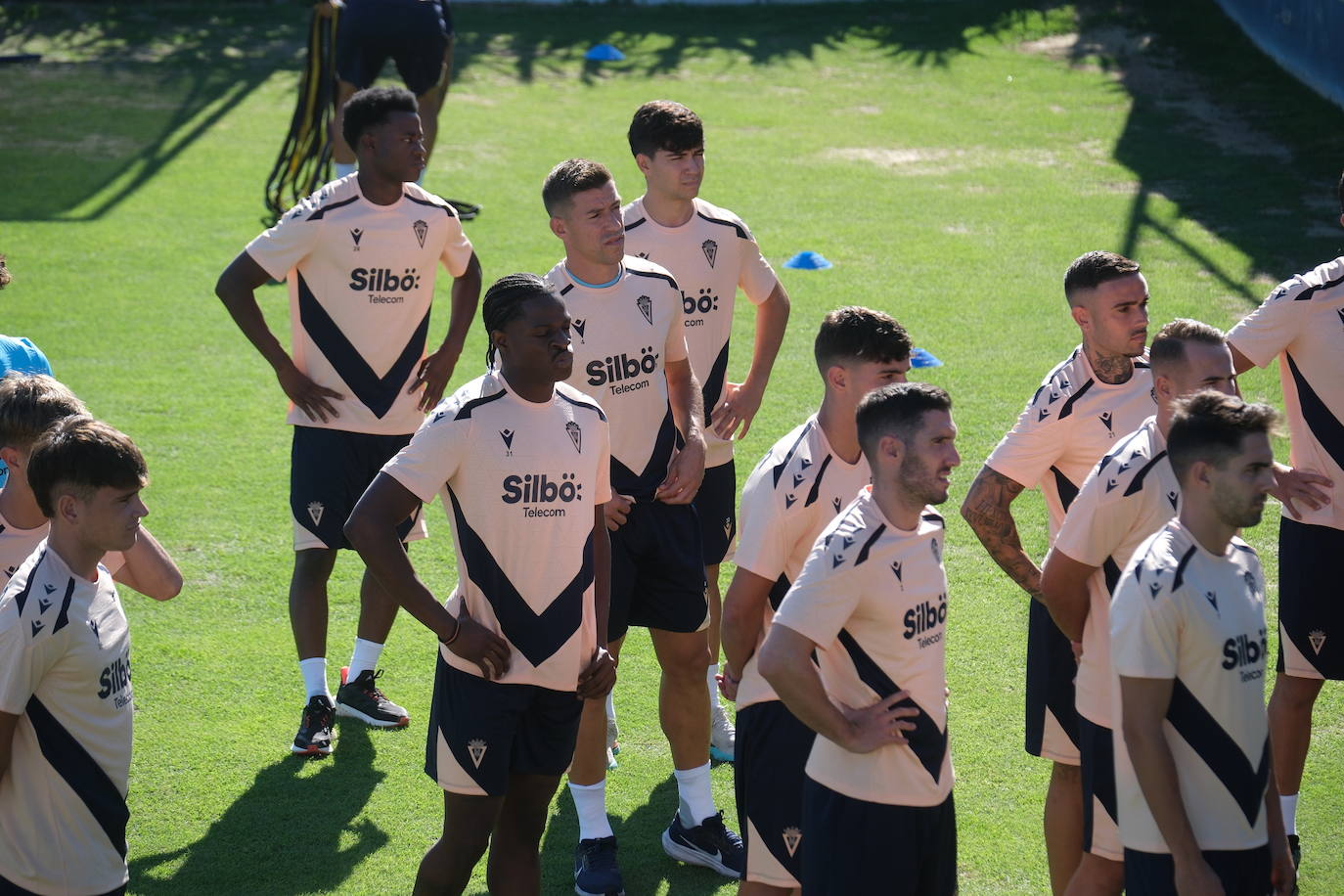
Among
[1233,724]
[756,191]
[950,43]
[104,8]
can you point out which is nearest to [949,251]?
[756,191]

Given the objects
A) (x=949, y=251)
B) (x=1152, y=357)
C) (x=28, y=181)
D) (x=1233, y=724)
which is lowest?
(x=28, y=181)

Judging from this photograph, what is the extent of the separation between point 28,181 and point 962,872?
37.7ft

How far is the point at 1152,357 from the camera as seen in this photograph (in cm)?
418

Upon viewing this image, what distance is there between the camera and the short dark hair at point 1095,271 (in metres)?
4.50

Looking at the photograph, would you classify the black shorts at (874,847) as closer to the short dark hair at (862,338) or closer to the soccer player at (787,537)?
the soccer player at (787,537)

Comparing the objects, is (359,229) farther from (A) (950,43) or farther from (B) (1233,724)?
(A) (950,43)

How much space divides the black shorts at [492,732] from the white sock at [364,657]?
184 centimetres

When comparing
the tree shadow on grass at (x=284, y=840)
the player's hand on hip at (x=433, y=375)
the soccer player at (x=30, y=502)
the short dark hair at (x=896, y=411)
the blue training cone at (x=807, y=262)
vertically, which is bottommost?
the tree shadow on grass at (x=284, y=840)

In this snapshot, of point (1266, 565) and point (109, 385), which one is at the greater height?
point (1266, 565)

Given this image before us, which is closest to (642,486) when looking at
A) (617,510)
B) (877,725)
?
(617,510)

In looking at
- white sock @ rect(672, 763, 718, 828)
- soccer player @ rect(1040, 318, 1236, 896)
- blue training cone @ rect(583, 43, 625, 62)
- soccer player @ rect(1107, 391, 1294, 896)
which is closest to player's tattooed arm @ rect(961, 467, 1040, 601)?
soccer player @ rect(1040, 318, 1236, 896)

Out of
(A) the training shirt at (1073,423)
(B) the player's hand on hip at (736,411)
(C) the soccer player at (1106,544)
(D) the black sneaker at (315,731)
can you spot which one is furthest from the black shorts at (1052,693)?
(D) the black sneaker at (315,731)

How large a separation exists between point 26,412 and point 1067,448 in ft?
10.1

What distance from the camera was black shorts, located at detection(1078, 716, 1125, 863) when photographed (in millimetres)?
4082
